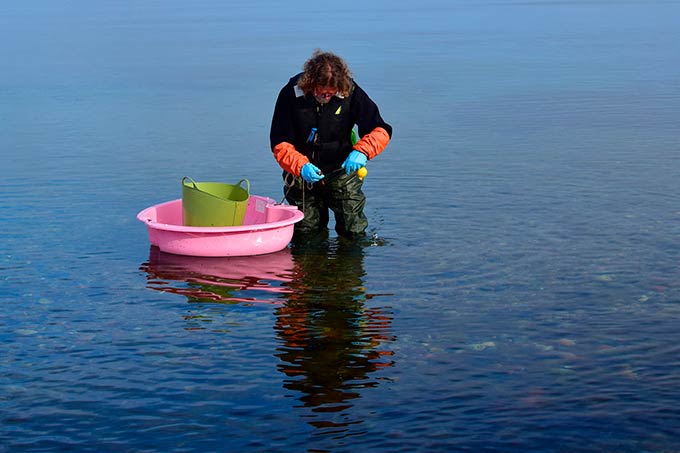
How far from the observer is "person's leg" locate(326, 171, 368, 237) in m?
10.1

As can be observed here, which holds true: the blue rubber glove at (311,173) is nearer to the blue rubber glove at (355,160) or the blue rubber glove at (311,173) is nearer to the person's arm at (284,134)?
the person's arm at (284,134)

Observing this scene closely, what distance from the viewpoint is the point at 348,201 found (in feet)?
33.2

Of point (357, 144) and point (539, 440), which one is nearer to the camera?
point (539, 440)

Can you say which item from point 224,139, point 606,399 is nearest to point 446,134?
point 224,139

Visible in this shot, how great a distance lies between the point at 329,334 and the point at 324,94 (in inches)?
115

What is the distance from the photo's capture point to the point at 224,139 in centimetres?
1584

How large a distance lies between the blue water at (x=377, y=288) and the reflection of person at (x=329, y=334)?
0.9 inches

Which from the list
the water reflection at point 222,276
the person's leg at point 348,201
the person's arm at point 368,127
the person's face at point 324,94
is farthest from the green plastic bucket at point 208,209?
the person's arm at point 368,127

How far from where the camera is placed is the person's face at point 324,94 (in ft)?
31.4

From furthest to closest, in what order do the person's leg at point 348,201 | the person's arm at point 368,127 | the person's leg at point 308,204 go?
1. the person's leg at point 308,204
2. the person's leg at point 348,201
3. the person's arm at point 368,127

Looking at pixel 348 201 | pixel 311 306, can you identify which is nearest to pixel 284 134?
pixel 348 201

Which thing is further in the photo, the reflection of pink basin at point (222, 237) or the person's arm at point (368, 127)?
the person's arm at point (368, 127)

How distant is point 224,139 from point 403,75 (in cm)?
719

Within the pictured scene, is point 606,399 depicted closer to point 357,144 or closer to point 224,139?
point 357,144
